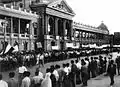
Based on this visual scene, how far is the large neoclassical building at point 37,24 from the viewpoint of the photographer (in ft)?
127

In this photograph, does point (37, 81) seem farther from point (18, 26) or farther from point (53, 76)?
point (18, 26)

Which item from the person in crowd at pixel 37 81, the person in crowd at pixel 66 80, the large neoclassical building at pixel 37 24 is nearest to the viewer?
the person in crowd at pixel 37 81

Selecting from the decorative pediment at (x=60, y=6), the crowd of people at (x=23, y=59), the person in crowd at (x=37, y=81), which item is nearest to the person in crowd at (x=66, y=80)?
the person in crowd at (x=37, y=81)

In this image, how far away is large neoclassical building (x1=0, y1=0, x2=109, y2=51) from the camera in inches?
1528

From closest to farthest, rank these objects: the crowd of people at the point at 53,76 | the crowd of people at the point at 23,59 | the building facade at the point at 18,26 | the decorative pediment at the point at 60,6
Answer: the crowd of people at the point at 53,76 → the crowd of people at the point at 23,59 → the building facade at the point at 18,26 → the decorative pediment at the point at 60,6

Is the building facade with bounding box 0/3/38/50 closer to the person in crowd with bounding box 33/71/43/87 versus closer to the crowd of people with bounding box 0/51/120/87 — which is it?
the crowd of people with bounding box 0/51/120/87

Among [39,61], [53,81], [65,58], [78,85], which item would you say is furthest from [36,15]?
[53,81]

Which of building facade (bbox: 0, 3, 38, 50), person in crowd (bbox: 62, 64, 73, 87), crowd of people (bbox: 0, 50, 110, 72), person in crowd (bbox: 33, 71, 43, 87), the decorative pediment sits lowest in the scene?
crowd of people (bbox: 0, 50, 110, 72)

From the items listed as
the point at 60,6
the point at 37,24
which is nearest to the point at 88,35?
the point at 60,6

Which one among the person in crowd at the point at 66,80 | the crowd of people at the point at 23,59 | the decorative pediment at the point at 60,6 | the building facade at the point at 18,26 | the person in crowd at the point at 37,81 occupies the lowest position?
the crowd of people at the point at 23,59

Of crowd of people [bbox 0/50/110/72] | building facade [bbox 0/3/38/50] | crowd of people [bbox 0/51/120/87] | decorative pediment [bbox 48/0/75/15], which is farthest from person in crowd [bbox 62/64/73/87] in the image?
decorative pediment [bbox 48/0/75/15]

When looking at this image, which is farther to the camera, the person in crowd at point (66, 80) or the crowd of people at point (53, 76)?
the person in crowd at point (66, 80)

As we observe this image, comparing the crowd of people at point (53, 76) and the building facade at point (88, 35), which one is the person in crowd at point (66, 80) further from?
the building facade at point (88, 35)

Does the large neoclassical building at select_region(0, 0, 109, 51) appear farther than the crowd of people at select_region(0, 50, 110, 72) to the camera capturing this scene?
Yes
